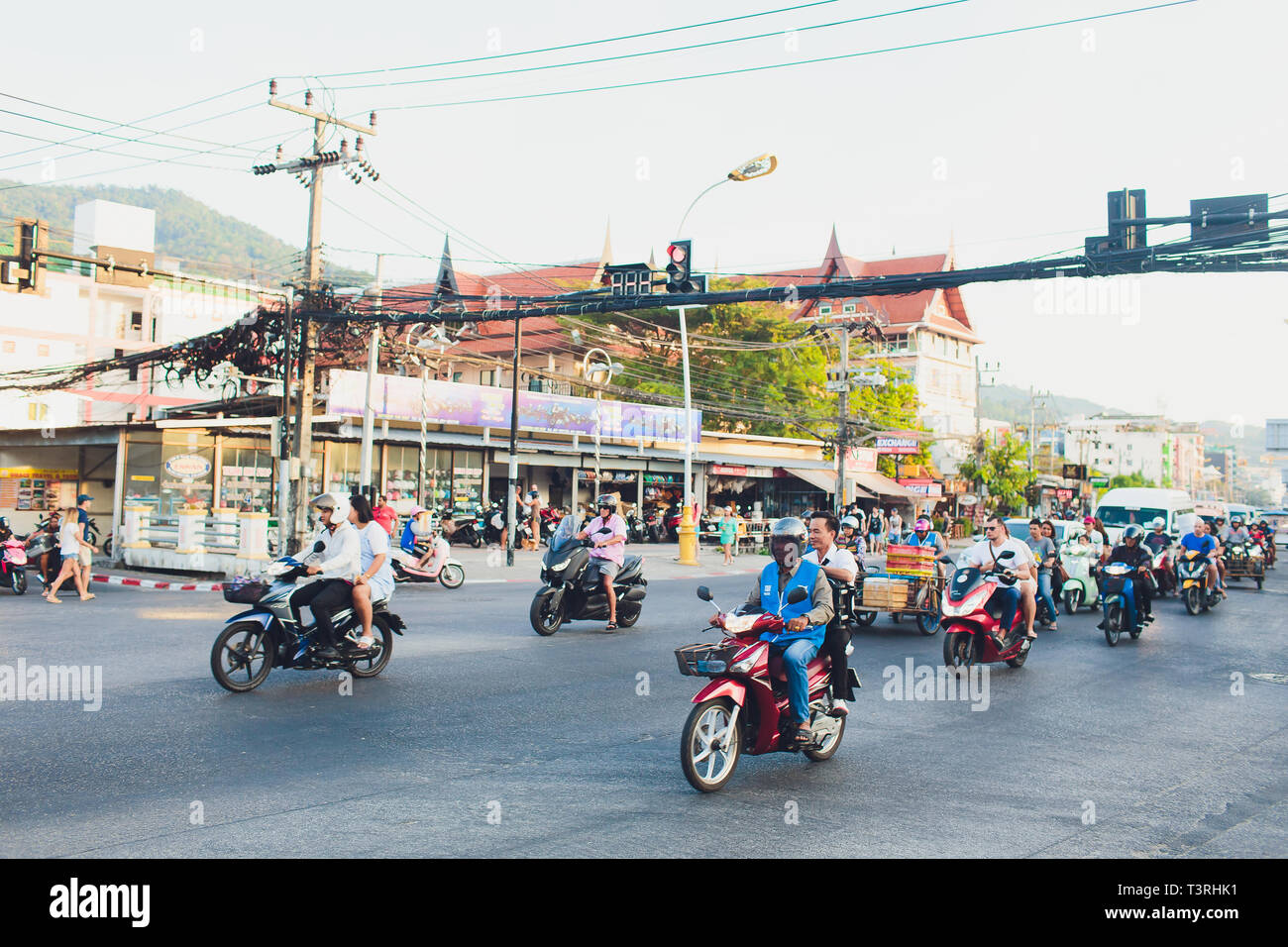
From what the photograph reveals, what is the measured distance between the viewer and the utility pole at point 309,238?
870 inches

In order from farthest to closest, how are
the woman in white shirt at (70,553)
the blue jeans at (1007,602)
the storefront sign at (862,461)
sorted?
the storefront sign at (862,461) < the woman in white shirt at (70,553) < the blue jeans at (1007,602)

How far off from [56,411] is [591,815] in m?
47.1

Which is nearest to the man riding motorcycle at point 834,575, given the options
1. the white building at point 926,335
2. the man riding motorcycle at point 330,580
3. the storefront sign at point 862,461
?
the man riding motorcycle at point 330,580

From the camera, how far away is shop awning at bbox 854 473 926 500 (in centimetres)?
4950

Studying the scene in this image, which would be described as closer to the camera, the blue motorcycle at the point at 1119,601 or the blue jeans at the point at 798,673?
the blue jeans at the point at 798,673

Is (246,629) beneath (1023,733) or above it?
above

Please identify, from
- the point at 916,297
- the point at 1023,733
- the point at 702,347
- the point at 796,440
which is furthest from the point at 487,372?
the point at 1023,733

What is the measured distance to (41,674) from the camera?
31.3ft

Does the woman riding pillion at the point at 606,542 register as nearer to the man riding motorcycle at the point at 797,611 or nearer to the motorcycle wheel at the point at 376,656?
the motorcycle wheel at the point at 376,656

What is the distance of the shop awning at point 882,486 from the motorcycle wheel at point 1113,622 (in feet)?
113

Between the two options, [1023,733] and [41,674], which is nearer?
[1023,733]

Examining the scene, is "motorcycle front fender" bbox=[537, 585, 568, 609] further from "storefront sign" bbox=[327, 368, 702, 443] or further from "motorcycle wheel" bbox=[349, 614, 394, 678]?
"storefront sign" bbox=[327, 368, 702, 443]

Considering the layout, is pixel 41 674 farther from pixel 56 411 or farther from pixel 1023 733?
pixel 56 411

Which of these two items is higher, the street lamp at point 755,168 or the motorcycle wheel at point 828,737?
the street lamp at point 755,168
